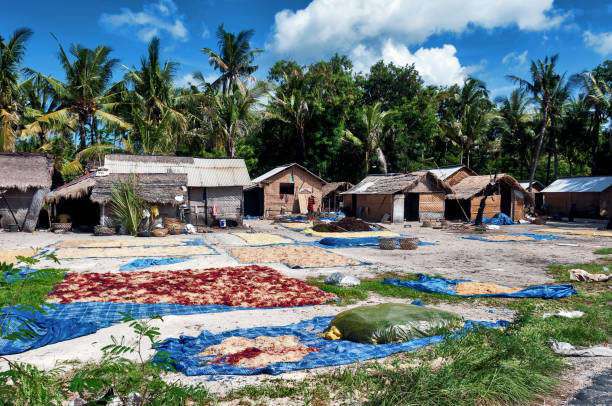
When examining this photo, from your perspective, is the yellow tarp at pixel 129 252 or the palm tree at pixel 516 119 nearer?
the yellow tarp at pixel 129 252

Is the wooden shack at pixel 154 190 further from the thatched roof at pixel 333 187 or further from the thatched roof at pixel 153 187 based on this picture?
the thatched roof at pixel 333 187

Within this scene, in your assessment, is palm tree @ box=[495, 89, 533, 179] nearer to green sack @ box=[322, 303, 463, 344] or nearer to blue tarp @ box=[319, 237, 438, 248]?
blue tarp @ box=[319, 237, 438, 248]

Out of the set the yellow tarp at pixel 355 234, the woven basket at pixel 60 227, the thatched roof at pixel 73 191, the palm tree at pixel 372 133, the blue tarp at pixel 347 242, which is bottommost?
the blue tarp at pixel 347 242

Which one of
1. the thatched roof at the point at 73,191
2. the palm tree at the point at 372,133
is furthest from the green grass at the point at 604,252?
the palm tree at the point at 372,133

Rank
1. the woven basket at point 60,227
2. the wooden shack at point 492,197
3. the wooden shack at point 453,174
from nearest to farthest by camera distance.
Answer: the woven basket at point 60,227, the wooden shack at point 492,197, the wooden shack at point 453,174

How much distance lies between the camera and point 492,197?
→ 87.8 feet

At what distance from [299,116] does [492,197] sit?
15.7 m

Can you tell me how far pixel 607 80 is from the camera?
3200 cm

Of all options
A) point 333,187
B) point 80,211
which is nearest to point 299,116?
point 333,187

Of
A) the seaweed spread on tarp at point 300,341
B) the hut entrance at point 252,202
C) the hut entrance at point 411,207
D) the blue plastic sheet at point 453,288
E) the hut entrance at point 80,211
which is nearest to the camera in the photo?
the seaweed spread on tarp at point 300,341

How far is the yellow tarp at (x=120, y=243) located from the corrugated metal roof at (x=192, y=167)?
5.66m

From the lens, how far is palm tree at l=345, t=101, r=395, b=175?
1283 inches

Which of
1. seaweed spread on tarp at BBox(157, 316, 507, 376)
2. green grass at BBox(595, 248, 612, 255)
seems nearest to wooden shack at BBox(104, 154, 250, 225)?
green grass at BBox(595, 248, 612, 255)

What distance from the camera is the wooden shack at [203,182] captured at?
21672mm
